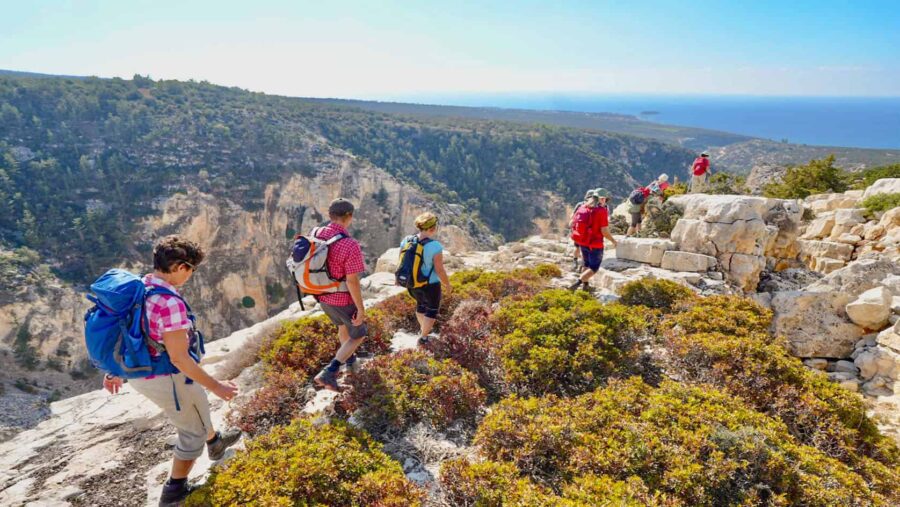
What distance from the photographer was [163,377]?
3225mm

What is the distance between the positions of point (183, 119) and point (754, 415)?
62.4 meters

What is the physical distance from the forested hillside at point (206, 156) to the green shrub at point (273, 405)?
137 feet

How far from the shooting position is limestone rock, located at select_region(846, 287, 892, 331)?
595 cm

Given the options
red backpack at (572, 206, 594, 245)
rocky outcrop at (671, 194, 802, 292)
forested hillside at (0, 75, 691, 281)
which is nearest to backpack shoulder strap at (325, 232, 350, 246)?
red backpack at (572, 206, 594, 245)

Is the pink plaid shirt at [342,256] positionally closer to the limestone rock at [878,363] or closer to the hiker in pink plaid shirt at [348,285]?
the hiker in pink plaid shirt at [348,285]

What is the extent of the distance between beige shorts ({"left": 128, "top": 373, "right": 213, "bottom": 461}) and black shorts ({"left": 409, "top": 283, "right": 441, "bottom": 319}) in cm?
290

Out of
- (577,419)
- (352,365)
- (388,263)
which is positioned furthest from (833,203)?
(352,365)

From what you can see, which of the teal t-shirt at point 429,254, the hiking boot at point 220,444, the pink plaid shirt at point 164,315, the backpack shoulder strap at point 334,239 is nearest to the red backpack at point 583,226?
the teal t-shirt at point 429,254

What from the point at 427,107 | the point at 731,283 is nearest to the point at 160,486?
the point at 731,283

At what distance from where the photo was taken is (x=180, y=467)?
136 inches

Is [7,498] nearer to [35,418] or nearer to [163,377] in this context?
[163,377]

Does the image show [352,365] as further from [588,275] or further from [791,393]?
[791,393]

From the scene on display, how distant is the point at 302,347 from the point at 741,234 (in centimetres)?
890

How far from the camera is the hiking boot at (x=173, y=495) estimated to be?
11.3 feet
